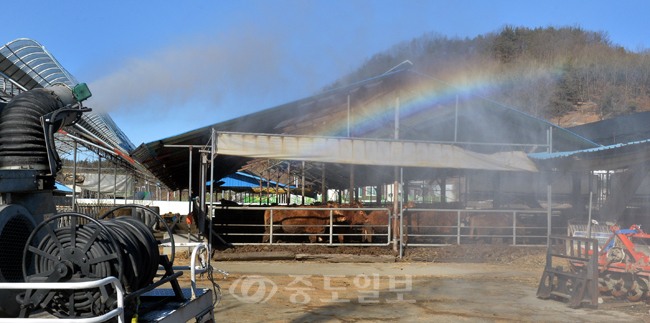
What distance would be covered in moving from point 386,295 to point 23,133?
662 centimetres

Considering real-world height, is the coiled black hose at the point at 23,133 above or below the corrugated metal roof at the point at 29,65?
below

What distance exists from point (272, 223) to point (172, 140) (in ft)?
12.9

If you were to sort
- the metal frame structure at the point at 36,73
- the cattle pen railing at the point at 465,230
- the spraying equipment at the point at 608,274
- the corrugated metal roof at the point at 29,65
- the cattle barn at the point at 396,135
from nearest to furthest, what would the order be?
the spraying equipment at the point at 608,274, the cattle barn at the point at 396,135, the cattle pen railing at the point at 465,230, the metal frame structure at the point at 36,73, the corrugated metal roof at the point at 29,65

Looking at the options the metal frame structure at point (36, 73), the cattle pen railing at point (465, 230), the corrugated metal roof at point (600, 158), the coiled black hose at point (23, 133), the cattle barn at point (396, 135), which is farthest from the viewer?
the metal frame structure at point (36, 73)

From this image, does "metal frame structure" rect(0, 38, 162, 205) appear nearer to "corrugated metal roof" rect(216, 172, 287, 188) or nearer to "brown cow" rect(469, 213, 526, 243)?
"brown cow" rect(469, 213, 526, 243)

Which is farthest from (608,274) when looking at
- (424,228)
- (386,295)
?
(424,228)

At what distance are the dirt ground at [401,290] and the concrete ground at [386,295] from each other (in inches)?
0.6

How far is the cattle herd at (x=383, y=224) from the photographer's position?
15453 mm

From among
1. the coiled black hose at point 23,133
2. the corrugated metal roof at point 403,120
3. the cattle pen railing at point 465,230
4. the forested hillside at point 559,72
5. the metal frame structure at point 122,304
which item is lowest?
the cattle pen railing at point 465,230

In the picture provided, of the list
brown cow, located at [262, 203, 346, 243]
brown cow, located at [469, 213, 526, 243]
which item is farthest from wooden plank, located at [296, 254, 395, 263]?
brown cow, located at [469, 213, 526, 243]

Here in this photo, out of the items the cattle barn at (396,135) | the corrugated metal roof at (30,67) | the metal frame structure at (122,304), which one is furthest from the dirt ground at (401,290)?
the corrugated metal roof at (30,67)

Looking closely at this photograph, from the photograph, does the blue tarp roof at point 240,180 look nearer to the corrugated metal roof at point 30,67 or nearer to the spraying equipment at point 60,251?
the corrugated metal roof at point 30,67

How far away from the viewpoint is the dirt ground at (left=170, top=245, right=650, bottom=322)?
764cm

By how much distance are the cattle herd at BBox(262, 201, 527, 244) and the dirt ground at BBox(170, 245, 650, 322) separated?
97 centimetres
